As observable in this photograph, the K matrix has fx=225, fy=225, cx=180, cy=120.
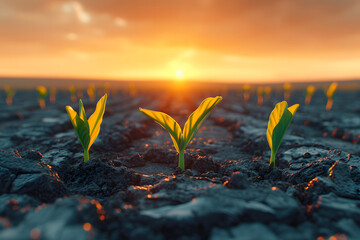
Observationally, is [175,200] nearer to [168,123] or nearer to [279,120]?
[168,123]

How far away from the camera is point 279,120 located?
210 cm

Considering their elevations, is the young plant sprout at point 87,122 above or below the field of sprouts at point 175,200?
A: above

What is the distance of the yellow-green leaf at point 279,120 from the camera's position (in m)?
2.10

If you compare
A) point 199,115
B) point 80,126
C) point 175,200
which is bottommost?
point 175,200

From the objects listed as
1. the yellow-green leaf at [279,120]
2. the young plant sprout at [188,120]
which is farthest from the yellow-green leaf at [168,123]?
the yellow-green leaf at [279,120]

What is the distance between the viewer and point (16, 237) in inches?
42.2

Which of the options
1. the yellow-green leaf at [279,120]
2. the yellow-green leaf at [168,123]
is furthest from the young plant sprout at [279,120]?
the yellow-green leaf at [168,123]

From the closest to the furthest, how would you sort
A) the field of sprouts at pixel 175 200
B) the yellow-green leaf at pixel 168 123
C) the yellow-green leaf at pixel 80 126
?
the field of sprouts at pixel 175 200 < the yellow-green leaf at pixel 168 123 < the yellow-green leaf at pixel 80 126

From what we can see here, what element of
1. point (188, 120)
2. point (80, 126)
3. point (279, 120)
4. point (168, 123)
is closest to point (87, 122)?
point (80, 126)

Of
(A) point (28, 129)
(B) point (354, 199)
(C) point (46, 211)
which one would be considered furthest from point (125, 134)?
(B) point (354, 199)

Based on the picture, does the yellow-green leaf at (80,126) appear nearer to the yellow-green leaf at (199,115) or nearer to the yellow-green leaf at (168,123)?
the yellow-green leaf at (168,123)

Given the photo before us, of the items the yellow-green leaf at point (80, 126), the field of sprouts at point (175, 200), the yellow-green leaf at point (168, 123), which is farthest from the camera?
the yellow-green leaf at point (80, 126)

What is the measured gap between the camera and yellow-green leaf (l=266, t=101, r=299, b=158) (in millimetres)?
2098

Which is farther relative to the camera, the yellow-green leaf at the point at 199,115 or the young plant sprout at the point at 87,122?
the young plant sprout at the point at 87,122
